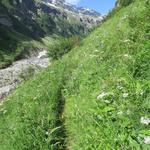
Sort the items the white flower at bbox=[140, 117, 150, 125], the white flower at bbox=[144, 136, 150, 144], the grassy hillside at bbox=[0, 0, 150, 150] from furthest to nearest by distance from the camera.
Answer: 1. the grassy hillside at bbox=[0, 0, 150, 150]
2. the white flower at bbox=[140, 117, 150, 125]
3. the white flower at bbox=[144, 136, 150, 144]

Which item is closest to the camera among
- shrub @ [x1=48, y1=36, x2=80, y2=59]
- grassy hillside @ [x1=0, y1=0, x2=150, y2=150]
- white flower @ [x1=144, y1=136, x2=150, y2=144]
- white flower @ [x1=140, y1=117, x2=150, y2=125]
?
white flower @ [x1=144, y1=136, x2=150, y2=144]

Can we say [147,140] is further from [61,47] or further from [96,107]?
[61,47]

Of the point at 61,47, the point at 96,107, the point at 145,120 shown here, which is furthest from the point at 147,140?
the point at 61,47

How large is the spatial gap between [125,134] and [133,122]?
219 millimetres

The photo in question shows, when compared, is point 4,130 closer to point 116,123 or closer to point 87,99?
point 87,99

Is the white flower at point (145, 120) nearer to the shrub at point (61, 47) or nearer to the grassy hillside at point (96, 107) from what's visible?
the grassy hillside at point (96, 107)

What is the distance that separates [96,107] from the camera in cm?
866

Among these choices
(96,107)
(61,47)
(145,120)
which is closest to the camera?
(145,120)

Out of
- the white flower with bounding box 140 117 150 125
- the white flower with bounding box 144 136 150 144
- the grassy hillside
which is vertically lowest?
the grassy hillside

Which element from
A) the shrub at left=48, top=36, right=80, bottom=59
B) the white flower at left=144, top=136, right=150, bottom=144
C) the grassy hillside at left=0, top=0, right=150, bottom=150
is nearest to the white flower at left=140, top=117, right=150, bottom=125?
the grassy hillside at left=0, top=0, right=150, bottom=150

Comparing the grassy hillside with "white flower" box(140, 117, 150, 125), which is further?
the grassy hillside

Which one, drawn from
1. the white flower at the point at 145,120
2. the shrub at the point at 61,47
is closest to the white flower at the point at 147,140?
the white flower at the point at 145,120

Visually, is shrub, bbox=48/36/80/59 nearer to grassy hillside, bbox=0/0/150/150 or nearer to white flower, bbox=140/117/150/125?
grassy hillside, bbox=0/0/150/150

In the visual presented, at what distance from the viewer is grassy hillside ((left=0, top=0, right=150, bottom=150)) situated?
22.4 feet
